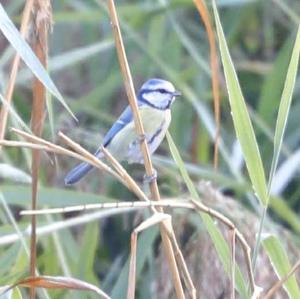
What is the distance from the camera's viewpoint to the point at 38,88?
1.38 m

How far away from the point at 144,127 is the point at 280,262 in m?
0.23

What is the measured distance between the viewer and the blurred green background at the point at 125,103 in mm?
2217

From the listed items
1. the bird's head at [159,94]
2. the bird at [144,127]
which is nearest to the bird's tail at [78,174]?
the bird at [144,127]

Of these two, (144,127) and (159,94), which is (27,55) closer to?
(144,127)

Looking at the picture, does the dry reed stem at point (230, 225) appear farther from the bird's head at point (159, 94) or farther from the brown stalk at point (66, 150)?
the bird's head at point (159, 94)

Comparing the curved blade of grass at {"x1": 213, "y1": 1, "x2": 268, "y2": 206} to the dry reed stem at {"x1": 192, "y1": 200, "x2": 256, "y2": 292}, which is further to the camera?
the curved blade of grass at {"x1": 213, "y1": 1, "x2": 268, "y2": 206}

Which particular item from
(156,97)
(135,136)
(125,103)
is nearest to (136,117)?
(135,136)

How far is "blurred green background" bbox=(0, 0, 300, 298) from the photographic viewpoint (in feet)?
7.27

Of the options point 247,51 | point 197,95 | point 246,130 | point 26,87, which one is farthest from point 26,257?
point 247,51

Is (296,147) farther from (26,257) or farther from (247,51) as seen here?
(26,257)

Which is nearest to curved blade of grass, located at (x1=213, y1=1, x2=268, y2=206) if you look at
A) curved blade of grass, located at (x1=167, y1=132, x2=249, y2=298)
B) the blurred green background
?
curved blade of grass, located at (x1=167, y1=132, x2=249, y2=298)

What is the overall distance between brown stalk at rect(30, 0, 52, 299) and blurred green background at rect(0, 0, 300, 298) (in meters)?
0.40

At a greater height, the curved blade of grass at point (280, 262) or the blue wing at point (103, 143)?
the blue wing at point (103, 143)

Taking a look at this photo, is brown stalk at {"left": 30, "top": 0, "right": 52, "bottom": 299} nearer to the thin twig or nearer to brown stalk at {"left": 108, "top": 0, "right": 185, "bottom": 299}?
brown stalk at {"left": 108, "top": 0, "right": 185, "bottom": 299}
